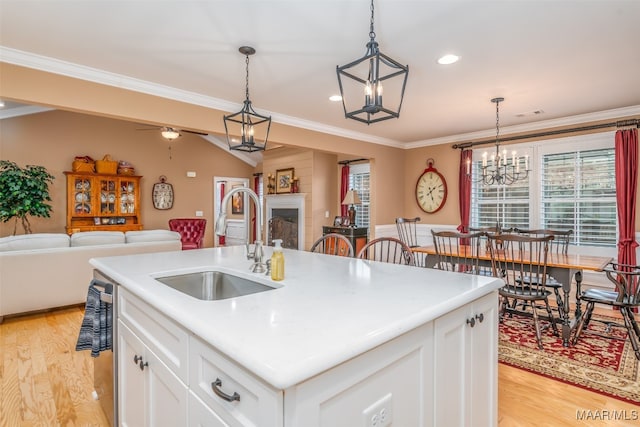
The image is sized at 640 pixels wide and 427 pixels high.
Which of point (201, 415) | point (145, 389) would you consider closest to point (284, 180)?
point (145, 389)

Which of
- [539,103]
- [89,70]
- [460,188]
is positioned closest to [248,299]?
[89,70]

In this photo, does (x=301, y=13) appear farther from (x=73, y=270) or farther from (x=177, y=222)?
(x=177, y=222)

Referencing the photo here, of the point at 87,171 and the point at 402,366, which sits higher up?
the point at 87,171

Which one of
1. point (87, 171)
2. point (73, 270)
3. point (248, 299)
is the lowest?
point (73, 270)

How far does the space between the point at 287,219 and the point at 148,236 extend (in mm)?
2907

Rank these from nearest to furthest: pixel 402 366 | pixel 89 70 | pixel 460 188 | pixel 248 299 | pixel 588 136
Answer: pixel 402 366
pixel 248 299
pixel 89 70
pixel 588 136
pixel 460 188

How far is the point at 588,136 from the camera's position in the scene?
4.59 metres

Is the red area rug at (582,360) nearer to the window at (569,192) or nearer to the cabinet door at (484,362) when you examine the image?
the cabinet door at (484,362)

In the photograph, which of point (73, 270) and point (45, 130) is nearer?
point (73, 270)

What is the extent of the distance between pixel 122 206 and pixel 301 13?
6.18 meters

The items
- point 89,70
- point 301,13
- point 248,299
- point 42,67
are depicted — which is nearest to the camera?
point 248,299

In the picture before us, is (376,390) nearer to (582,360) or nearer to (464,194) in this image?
(582,360)

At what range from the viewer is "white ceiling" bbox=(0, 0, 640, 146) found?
2.20 m

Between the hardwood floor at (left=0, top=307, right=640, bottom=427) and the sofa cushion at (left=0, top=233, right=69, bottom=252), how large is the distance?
1180mm
